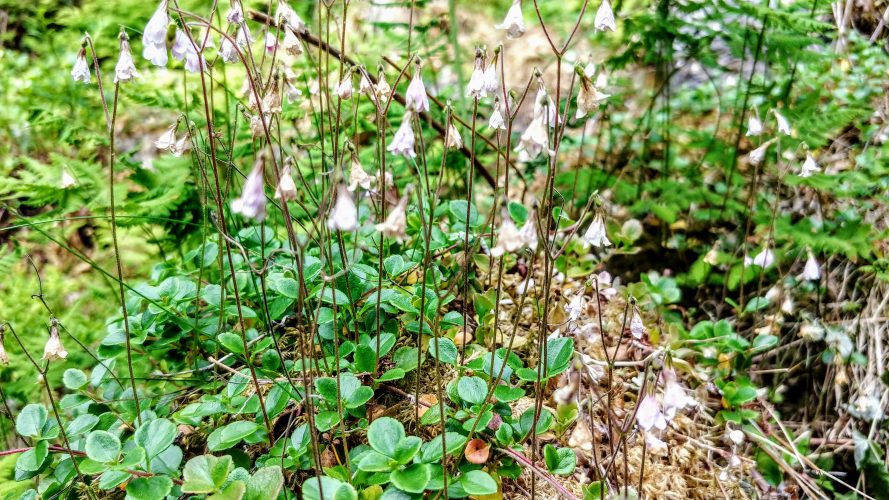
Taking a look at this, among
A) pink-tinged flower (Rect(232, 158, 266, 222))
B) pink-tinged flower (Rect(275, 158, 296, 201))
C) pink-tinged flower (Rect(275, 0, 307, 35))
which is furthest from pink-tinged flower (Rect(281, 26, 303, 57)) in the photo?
pink-tinged flower (Rect(232, 158, 266, 222))

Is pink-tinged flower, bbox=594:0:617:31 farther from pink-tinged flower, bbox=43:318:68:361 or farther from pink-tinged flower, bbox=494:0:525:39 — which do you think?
pink-tinged flower, bbox=43:318:68:361

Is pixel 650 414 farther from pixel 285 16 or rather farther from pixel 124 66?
pixel 124 66

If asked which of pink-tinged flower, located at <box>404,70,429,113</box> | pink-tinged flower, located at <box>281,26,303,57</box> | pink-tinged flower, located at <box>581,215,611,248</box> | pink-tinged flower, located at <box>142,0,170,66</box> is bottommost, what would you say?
pink-tinged flower, located at <box>581,215,611,248</box>

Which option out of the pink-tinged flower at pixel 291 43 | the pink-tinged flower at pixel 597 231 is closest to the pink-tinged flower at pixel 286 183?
the pink-tinged flower at pixel 291 43

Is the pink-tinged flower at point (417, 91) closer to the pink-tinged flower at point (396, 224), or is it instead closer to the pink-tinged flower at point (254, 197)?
the pink-tinged flower at point (396, 224)

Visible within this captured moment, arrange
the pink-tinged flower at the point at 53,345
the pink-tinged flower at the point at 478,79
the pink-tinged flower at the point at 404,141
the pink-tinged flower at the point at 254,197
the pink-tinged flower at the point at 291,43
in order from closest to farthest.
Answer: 1. the pink-tinged flower at the point at 254,197
2. the pink-tinged flower at the point at 404,141
3. the pink-tinged flower at the point at 478,79
4. the pink-tinged flower at the point at 53,345
5. the pink-tinged flower at the point at 291,43

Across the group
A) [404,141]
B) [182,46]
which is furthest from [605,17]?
[182,46]
